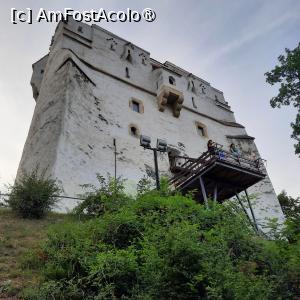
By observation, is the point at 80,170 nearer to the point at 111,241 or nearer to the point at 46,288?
the point at 111,241

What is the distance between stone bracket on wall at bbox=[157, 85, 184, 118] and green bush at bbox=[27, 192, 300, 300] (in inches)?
621

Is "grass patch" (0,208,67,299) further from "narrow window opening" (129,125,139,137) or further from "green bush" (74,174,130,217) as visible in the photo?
"narrow window opening" (129,125,139,137)

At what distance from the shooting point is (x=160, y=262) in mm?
6273

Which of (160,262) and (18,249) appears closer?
(160,262)

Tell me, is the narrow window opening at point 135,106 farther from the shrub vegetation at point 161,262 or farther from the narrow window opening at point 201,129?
the shrub vegetation at point 161,262

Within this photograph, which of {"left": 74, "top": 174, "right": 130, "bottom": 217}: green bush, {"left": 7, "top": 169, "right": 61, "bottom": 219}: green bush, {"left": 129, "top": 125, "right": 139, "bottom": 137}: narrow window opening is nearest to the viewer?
{"left": 74, "top": 174, "right": 130, "bottom": 217}: green bush

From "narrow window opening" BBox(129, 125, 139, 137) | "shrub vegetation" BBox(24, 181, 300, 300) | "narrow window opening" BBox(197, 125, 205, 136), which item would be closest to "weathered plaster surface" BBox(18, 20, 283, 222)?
"narrow window opening" BBox(129, 125, 139, 137)

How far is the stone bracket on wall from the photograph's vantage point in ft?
79.8

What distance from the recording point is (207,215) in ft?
32.6

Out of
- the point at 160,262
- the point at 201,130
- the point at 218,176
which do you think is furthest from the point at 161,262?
the point at 201,130

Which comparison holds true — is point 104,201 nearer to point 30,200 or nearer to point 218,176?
point 30,200

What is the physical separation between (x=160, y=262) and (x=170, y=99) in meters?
19.5

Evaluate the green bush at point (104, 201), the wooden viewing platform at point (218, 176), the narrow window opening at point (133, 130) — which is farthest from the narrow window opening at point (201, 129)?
the green bush at point (104, 201)

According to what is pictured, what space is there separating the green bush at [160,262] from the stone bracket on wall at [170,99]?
15.8 meters
